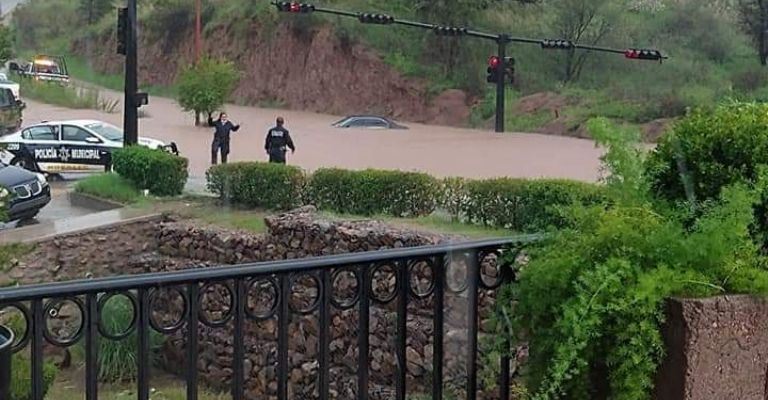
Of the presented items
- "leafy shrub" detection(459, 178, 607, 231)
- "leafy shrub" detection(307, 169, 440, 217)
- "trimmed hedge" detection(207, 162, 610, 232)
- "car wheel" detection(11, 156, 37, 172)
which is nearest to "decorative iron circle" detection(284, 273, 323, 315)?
"trimmed hedge" detection(207, 162, 610, 232)

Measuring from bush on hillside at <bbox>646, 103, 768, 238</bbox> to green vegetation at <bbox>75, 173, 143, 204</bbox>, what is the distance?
1596cm

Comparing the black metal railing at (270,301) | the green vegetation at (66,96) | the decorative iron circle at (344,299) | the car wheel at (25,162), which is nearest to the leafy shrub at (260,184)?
the car wheel at (25,162)

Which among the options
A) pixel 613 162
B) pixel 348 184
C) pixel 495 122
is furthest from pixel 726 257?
pixel 495 122

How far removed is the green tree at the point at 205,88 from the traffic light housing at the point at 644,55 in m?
14.1

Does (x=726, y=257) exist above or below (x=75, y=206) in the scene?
above

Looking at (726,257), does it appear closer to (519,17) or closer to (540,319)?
(540,319)

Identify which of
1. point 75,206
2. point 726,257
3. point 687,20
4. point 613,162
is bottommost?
point 75,206

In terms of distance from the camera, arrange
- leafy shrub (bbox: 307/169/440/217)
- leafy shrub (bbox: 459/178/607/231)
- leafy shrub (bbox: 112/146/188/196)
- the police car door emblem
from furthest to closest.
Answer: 1. the police car door emblem
2. leafy shrub (bbox: 112/146/188/196)
3. leafy shrub (bbox: 307/169/440/217)
4. leafy shrub (bbox: 459/178/607/231)

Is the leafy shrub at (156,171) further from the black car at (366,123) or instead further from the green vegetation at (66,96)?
the green vegetation at (66,96)

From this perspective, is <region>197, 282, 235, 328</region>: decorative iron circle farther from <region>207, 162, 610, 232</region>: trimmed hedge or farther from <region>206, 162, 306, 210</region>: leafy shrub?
<region>206, 162, 306, 210</region>: leafy shrub

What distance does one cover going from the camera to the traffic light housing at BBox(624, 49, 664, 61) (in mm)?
37562

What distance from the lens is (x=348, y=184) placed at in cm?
1553

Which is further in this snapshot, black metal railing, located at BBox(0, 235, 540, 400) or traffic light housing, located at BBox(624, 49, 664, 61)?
traffic light housing, located at BBox(624, 49, 664, 61)

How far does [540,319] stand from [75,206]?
699 inches
